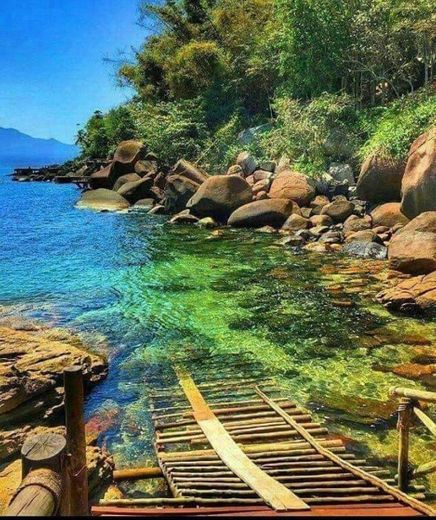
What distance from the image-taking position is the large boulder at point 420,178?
13961 millimetres

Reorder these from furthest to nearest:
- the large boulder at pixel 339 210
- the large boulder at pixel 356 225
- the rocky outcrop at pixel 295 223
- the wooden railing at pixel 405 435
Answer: the rocky outcrop at pixel 295 223
the large boulder at pixel 339 210
the large boulder at pixel 356 225
the wooden railing at pixel 405 435

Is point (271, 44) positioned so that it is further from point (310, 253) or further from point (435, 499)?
point (435, 499)

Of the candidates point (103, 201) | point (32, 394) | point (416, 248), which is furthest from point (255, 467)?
point (103, 201)

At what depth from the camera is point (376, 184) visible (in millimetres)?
16828

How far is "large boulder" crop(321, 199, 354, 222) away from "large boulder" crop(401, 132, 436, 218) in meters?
2.56

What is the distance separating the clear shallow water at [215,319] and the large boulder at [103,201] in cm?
774

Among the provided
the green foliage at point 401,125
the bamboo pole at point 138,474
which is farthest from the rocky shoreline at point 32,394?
the green foliage at point 401,125

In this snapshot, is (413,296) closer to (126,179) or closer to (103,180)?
(126,179)

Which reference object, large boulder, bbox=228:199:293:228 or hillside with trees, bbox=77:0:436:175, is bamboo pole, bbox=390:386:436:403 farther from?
large boulder, bbox=228:199:293:228

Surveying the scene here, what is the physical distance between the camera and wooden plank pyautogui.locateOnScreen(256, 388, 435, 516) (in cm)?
398

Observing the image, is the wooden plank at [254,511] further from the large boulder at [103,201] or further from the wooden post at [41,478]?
the large boulder at [103,201]

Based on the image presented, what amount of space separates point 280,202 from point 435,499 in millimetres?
14909

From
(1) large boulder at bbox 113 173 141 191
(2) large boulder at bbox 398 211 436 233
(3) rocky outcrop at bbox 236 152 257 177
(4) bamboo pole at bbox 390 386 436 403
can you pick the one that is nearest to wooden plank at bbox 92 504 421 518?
(4) bamboo pole at bbox 390 386 436 403

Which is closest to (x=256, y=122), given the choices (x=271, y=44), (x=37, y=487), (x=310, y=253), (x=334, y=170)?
(x=271, y=44)
